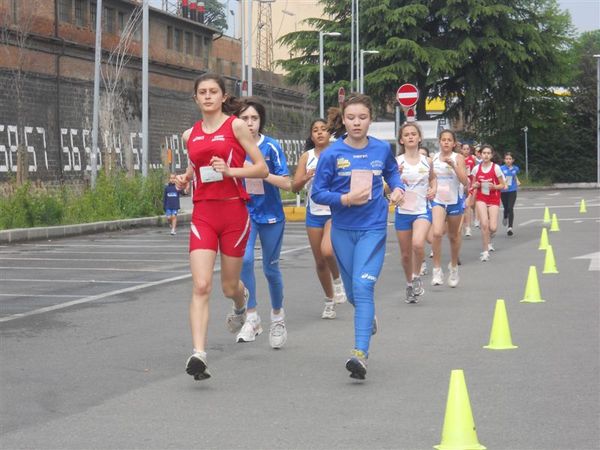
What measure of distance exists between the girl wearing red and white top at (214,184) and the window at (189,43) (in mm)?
51668

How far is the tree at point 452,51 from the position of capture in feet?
196

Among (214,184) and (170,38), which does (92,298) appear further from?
(170,38)

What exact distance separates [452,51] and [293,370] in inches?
2047

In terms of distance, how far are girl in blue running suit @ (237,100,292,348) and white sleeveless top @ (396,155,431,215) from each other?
3701 mm

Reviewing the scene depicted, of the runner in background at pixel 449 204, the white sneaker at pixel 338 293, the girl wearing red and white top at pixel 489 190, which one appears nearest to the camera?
the white sneaker at pixel 338 293

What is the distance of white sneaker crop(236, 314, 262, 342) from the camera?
31.8ft

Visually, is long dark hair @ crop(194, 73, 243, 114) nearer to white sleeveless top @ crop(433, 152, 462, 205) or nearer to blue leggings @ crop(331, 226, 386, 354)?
blue leggings @ crop(331, 226, 386, 354)

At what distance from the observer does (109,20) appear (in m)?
50.2

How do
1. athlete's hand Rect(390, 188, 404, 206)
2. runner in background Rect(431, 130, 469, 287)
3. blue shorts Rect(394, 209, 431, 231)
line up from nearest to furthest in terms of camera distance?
athlete's hand Rect(390, 188, 404, 206) < blue shorts Rect(394, 209, 431, 231) < runner in background Rect(431, 130, 469, 287)

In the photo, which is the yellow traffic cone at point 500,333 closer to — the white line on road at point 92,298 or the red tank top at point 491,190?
the white line on road at point 92,298

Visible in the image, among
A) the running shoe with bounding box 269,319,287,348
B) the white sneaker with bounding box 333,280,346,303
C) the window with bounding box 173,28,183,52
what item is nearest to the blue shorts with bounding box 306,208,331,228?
the white sneaker with bounding box 333,280,346,303

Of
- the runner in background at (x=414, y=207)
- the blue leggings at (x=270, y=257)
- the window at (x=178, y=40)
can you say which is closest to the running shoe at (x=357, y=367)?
the blue leggings at (x=270, y=257)

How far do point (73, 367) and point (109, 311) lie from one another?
342 centimetres

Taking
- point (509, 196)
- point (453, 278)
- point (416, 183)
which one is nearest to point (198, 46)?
point (509, 196)
